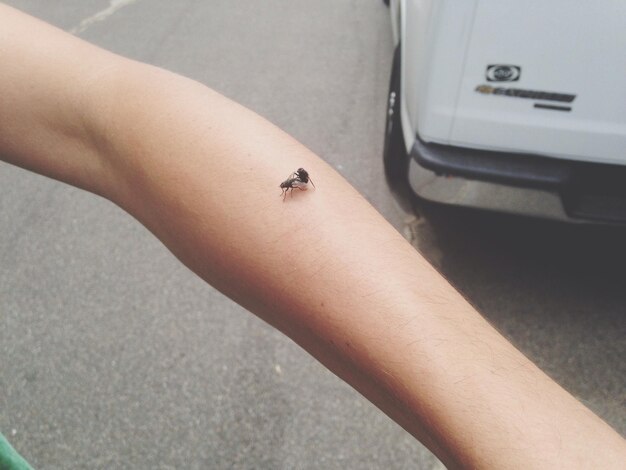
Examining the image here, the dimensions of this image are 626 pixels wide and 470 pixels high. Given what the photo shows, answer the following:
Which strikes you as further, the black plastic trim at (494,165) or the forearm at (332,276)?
the black plastic trim at (494,165)

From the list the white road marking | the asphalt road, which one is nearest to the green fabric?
the asphalt road

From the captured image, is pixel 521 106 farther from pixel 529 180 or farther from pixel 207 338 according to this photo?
pixel 207 338

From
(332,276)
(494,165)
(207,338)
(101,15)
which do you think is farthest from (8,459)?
(101,15)

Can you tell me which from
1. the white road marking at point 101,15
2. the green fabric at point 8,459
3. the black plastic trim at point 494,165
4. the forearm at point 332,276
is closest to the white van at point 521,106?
the black plastic trim at point 494,165

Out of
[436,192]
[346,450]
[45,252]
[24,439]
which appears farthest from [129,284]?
[436,192]

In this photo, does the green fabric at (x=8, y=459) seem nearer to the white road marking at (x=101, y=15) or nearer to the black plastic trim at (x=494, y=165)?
the black plastic trim at (x=494, y=165)
